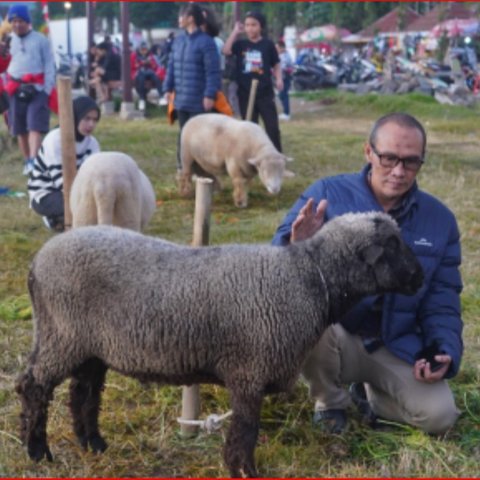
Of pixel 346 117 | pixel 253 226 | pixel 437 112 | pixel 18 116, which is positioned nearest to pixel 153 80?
pixel 346 117

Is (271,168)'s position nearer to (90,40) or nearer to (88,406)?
(88,406)

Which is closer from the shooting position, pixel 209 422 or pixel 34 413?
pixel 34 413

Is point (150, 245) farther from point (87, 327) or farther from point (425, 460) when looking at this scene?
point (425, 460)

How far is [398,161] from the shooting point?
316 cm

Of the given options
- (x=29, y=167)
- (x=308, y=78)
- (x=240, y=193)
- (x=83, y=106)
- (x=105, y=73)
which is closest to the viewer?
(x=83, y=106)

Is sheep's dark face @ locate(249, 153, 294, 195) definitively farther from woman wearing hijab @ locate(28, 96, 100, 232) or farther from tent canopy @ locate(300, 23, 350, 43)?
tent canopy @ locate(300, 23, 350, 43)

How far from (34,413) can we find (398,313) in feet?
4.88

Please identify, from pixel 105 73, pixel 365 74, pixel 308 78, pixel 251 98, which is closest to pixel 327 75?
pixel 308 78

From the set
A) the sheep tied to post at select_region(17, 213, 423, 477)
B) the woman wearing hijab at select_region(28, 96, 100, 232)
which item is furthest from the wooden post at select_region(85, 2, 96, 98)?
the sheep tied to post at select_region(17, 213, 423, 477)

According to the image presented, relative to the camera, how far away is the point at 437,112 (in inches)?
646

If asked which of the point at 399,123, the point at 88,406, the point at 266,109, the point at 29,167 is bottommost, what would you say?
the point at 88,406

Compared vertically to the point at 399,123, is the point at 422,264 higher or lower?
lower

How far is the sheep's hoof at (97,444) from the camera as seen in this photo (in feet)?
10.5

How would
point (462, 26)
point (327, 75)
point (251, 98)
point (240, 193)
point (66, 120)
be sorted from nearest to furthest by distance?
1. point (66, 120)
2. point (240, 193)
3. point (251, 98)
4. point (327, 75)
5. point (462, 26)
